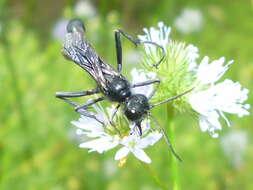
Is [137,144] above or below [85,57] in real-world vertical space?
below

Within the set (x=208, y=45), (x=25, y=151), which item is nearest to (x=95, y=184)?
(x=25, y=151)

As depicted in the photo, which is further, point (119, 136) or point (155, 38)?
point (155, 38)

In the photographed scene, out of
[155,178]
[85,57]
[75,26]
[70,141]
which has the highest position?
[75,26]

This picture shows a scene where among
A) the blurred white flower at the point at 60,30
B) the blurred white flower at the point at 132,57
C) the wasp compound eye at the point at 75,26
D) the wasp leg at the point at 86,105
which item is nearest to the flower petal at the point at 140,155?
the wasp leg at the point at 86,105

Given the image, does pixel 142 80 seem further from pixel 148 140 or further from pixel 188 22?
pixel 188 22

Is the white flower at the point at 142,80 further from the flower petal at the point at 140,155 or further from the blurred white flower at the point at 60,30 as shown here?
the blurred white flower at the point at 60,30

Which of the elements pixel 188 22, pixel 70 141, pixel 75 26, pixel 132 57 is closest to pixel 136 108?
pixel 75 26

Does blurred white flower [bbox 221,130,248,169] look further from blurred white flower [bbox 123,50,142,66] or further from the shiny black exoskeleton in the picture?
the shiny black exoskeleton

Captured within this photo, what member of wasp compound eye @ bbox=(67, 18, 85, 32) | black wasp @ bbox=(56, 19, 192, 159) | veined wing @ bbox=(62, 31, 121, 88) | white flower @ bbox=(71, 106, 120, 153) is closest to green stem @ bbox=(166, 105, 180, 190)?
black wasp @ bbox=(56, 19, 192, 159)
